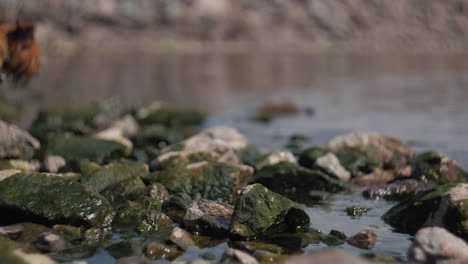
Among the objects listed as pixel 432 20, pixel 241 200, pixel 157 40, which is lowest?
pixel 157 40

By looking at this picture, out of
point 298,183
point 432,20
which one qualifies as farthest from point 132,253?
point 432,20

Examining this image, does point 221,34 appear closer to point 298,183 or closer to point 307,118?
point 307,118

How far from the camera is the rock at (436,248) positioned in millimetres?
5078

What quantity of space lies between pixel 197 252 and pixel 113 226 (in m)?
1.36

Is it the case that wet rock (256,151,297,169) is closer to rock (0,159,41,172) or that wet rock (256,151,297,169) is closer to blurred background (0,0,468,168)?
blurred background (0,0,468,168)

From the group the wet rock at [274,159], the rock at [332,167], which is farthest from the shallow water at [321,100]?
the wet rock at [274,159]

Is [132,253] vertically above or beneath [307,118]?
above

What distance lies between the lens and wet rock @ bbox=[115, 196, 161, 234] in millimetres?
6961

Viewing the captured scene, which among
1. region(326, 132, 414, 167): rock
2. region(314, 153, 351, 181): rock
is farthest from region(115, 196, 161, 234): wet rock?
region(326, 132, 414, 167): rock

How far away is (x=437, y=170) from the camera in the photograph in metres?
8.99

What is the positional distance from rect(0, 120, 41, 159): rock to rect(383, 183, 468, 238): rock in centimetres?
638

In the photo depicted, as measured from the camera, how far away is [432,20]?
88188mm

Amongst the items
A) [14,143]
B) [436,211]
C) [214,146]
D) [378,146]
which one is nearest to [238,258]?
[436,211]

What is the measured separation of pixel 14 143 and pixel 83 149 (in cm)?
116
